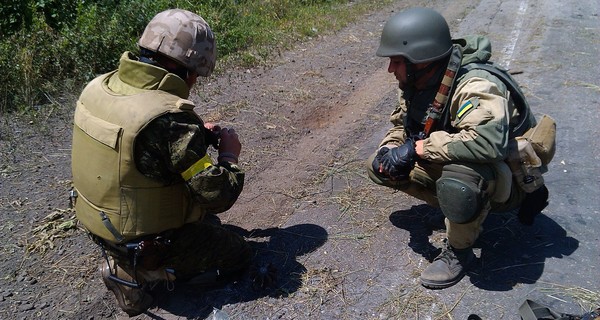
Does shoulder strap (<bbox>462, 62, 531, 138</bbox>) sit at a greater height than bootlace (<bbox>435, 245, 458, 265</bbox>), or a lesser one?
greater

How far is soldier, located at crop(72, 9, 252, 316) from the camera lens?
2.94m

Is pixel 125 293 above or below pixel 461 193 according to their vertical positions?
below

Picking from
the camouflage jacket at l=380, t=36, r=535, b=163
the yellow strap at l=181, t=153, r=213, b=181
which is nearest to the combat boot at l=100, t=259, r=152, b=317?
the yellow strap at l=181, t=153, r=213, b=181

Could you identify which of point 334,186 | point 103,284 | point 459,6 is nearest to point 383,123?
point 334,186

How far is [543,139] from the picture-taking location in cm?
346

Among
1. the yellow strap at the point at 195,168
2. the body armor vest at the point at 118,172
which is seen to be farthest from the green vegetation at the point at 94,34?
the yellow strap at the point at 195,168

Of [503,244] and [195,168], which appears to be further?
[503,244]

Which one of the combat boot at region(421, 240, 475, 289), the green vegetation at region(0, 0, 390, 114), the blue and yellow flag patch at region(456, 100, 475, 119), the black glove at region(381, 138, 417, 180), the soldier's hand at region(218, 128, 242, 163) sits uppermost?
the blue and yellow flag patch at region(456, 100, 475, 119)

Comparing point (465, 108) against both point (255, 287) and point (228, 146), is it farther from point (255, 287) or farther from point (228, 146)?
point (255, 287)

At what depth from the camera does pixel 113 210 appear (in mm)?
3078

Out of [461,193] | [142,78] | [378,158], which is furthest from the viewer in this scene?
[378,158]

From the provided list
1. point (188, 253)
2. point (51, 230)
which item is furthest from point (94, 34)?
point (188, 253)

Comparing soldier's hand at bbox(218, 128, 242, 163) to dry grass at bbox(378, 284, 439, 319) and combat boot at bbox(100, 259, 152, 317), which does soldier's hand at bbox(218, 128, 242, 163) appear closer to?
combat boot at bbox(100, 259, 152, 317)

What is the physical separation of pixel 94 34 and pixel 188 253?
470 centimetres
